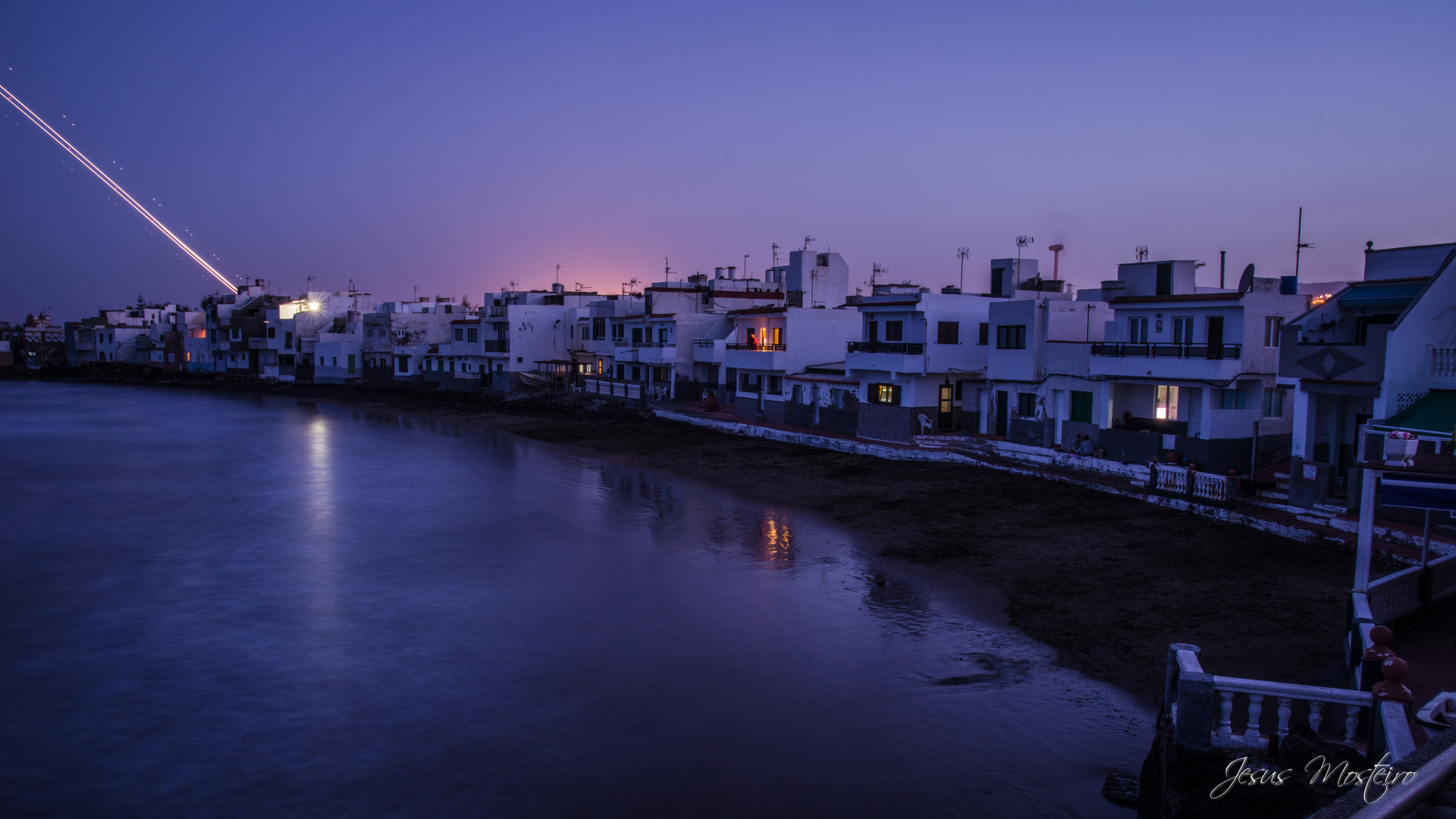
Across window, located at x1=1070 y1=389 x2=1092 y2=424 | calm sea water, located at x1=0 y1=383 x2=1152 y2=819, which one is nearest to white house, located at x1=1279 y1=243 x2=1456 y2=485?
window, located at x1=1070 y1=389 x2=1092 y2=424

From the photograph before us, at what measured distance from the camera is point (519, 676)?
16.1m

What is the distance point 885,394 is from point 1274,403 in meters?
15.3

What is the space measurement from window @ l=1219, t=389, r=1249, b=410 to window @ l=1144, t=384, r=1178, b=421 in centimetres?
159

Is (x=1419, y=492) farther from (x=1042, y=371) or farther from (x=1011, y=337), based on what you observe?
(x=1011, y=337)

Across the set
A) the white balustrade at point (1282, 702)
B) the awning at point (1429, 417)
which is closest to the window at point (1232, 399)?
the awning at point (1429, 417)

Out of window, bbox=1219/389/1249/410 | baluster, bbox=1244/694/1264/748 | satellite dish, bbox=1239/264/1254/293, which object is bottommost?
baluster, bbox=1244/694/1264/748

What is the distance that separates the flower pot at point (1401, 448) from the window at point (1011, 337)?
24.1m

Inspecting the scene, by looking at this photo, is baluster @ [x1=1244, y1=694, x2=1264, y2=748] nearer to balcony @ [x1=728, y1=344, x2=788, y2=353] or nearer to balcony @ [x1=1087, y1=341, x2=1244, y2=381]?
balcony @ [x1=1087, y1=341, x2=1244, y2=381]

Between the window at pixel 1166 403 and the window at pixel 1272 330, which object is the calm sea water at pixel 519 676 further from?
the window at pixel 1272 330

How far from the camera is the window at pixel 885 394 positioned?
39.8m

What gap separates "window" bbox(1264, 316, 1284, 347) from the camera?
1136 inches

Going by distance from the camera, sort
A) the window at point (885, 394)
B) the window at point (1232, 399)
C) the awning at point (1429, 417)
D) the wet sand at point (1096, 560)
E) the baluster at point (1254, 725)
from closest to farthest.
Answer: the baluster at point (1254, 725) → the wet sand at point (1096, 560) → the awning at point (1429, 417) → the window at point (1232, 399) → the window at point (885, 394)

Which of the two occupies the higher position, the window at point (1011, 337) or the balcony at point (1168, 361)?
the window at point (1011, 337)

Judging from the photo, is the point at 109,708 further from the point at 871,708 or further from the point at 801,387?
the point at 801,387
